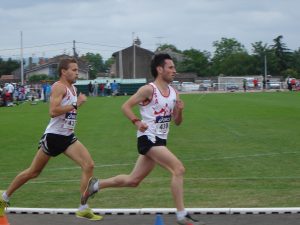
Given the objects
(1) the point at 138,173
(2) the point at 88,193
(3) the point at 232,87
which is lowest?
(3) the point at 232,87

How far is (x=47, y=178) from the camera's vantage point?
13.3 meters

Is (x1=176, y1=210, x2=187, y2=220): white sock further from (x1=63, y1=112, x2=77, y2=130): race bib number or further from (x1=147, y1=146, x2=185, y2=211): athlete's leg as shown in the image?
(x1=63, y1=112, x2=77, y2=130): race bib number

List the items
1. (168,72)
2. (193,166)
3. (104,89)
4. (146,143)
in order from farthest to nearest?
(104,89)
(193,166)
(168,72)
(146,143)

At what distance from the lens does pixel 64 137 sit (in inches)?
362

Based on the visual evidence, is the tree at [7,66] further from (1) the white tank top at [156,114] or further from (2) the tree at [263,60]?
(1) the white tank top at [156,114]

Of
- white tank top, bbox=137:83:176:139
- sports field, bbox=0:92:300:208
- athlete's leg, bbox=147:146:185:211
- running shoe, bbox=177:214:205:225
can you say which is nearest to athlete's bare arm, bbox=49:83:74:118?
white tank top, bbox=137:83:176:139

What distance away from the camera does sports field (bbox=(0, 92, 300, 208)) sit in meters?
10.7

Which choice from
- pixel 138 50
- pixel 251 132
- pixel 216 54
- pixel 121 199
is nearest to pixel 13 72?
pixel 138 50

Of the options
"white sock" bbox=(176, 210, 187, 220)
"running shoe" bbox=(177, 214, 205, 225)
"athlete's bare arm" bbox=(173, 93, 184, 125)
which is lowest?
"running shoe" bbox=(177, 214, 205, 225)

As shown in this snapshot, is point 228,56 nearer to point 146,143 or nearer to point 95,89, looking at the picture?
point 95,89

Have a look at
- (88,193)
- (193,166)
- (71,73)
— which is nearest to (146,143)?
(88,193)

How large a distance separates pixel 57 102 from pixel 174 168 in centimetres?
174

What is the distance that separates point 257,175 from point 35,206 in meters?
4.58

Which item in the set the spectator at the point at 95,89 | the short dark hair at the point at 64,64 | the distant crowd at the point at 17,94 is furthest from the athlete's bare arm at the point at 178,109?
the spectator at the point at 95,89
